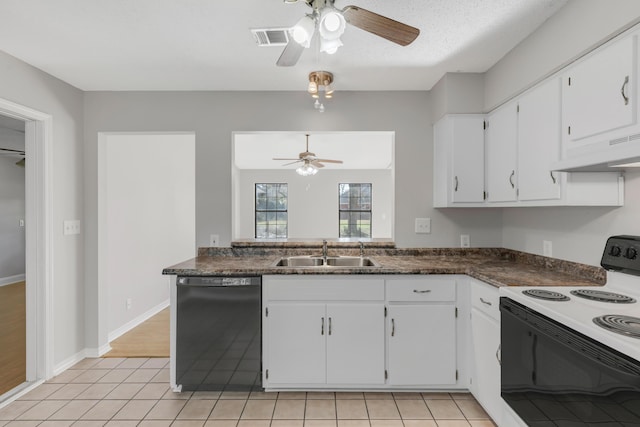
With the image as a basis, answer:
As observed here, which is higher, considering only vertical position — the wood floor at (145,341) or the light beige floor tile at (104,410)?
the wood floor at (145,341)

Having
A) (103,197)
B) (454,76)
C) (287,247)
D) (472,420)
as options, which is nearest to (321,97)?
(454,76)

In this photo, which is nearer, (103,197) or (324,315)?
(324,315)

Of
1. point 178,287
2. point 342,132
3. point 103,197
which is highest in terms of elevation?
point 342,132

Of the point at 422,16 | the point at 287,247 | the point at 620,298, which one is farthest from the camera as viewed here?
the point at 287,247

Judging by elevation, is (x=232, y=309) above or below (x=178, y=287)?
below

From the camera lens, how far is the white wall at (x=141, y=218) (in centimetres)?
315

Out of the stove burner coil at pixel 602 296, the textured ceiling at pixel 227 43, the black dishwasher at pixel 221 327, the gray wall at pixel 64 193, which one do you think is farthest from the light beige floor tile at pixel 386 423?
the gray wall at pixel 64 193

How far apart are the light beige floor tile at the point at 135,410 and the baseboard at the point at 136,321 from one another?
1.27m

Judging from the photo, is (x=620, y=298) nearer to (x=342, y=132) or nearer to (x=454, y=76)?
(x=454, y=76)

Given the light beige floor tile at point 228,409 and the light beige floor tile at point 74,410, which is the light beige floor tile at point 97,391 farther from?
the light beige floor tile at point 228,409

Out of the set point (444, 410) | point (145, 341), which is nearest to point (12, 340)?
point (145, 341)

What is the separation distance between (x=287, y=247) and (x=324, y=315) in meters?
0.81

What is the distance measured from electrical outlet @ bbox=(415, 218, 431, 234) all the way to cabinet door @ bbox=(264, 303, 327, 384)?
1.16 meters

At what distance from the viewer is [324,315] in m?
2.13
